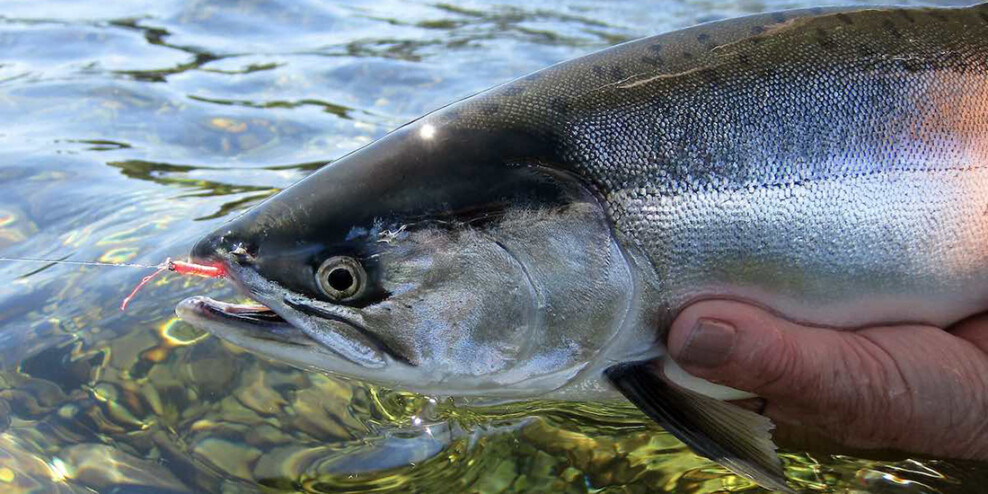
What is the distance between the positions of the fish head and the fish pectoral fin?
164 millimetres

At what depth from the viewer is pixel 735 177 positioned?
2.54 m

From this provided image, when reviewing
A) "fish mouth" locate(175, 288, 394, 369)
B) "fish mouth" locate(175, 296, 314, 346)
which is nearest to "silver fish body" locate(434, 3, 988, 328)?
"fish mouth" locate(175, 288, 394, 369)

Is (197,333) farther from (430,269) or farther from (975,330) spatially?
(975,330)

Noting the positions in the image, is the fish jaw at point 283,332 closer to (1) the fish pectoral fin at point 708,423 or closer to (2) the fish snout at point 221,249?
(2) the fish snout at point 221,249

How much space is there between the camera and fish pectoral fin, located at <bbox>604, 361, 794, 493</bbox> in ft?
8.06

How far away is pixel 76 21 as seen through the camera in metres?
8.09

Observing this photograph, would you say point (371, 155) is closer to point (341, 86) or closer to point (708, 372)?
point (708, 372)

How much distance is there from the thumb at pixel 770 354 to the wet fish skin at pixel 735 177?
3.2 inches

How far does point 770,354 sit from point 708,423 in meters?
0.26

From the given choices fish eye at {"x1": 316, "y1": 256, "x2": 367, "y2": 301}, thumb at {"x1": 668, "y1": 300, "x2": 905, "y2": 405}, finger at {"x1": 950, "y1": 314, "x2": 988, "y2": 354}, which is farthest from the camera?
finger at {"x1": 950, "y1": 314, "x2": 988, "y2": 354}

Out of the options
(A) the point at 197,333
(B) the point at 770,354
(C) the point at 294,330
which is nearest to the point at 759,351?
(B) the point at 770,354

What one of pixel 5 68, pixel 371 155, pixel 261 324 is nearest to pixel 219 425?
pixel 261 324

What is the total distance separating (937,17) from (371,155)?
6.19ft

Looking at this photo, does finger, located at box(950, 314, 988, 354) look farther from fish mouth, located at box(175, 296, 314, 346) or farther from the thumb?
fish mouth, located at box(175, 296, 314, 346)
